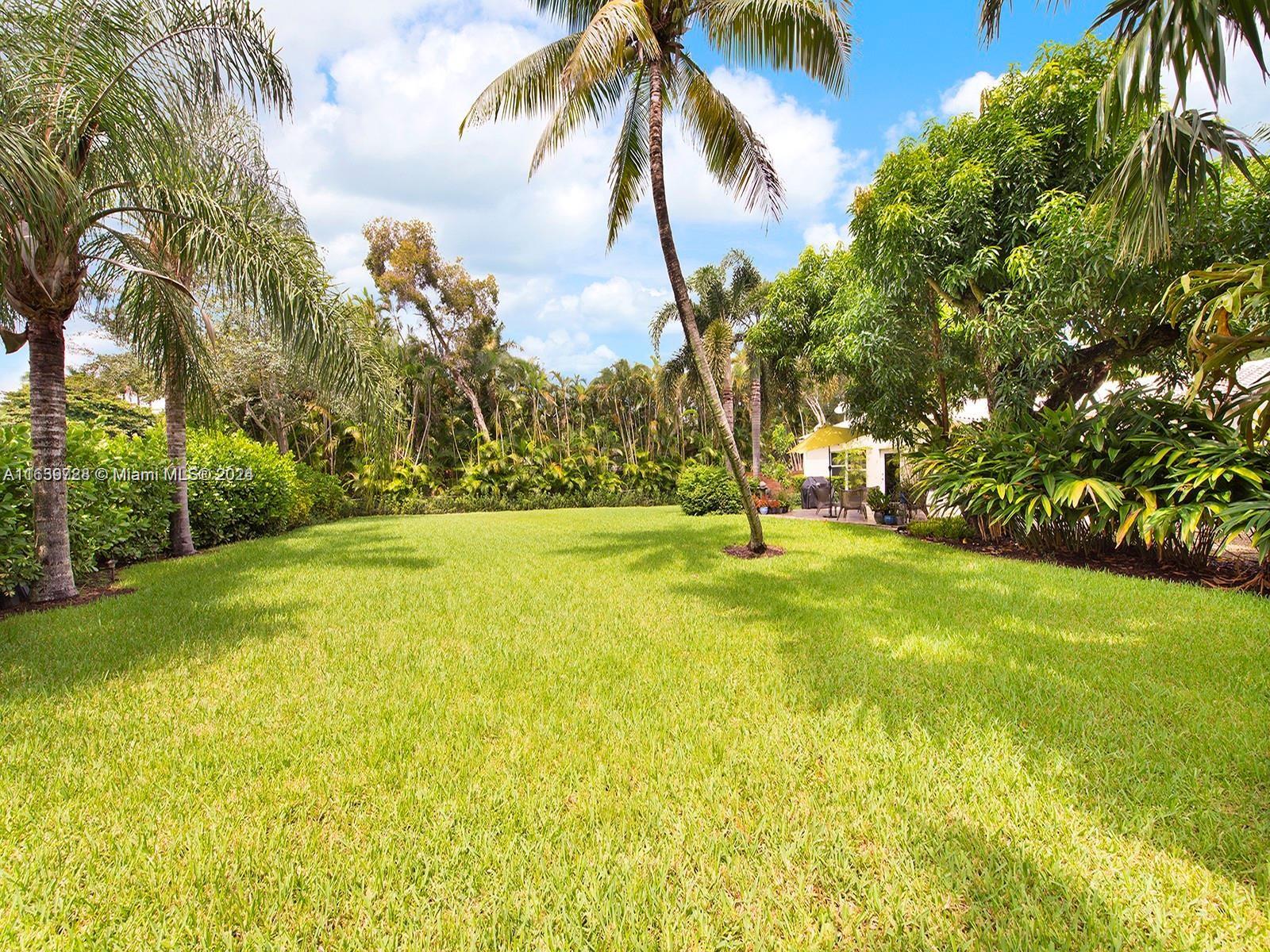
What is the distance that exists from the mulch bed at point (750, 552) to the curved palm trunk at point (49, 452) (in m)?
8.70

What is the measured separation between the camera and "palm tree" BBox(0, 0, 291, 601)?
5.39 meters

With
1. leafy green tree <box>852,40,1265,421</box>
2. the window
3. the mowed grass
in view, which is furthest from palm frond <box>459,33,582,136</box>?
the window

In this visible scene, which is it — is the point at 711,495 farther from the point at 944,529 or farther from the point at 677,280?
the point at 677,280

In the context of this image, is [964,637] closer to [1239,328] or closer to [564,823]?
[564,823]

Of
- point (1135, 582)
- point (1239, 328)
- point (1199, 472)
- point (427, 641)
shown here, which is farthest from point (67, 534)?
point (1239, 328)

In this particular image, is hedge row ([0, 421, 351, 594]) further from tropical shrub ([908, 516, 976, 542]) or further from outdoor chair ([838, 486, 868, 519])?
outdoor chair ([838, 486, 868, 519])

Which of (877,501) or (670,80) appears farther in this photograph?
(877,501)

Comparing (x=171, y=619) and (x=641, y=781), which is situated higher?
(x=171, y=619)

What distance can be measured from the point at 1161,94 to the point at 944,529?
8043 millimetres

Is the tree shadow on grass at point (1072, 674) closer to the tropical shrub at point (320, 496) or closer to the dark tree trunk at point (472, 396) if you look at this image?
the tropical shrub at point (320, 496)

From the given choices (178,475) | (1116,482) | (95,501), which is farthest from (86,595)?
(1116,482)

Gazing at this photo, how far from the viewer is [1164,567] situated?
279 inches

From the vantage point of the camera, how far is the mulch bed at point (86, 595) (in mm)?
5719

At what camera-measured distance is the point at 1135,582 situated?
21.1 feet
